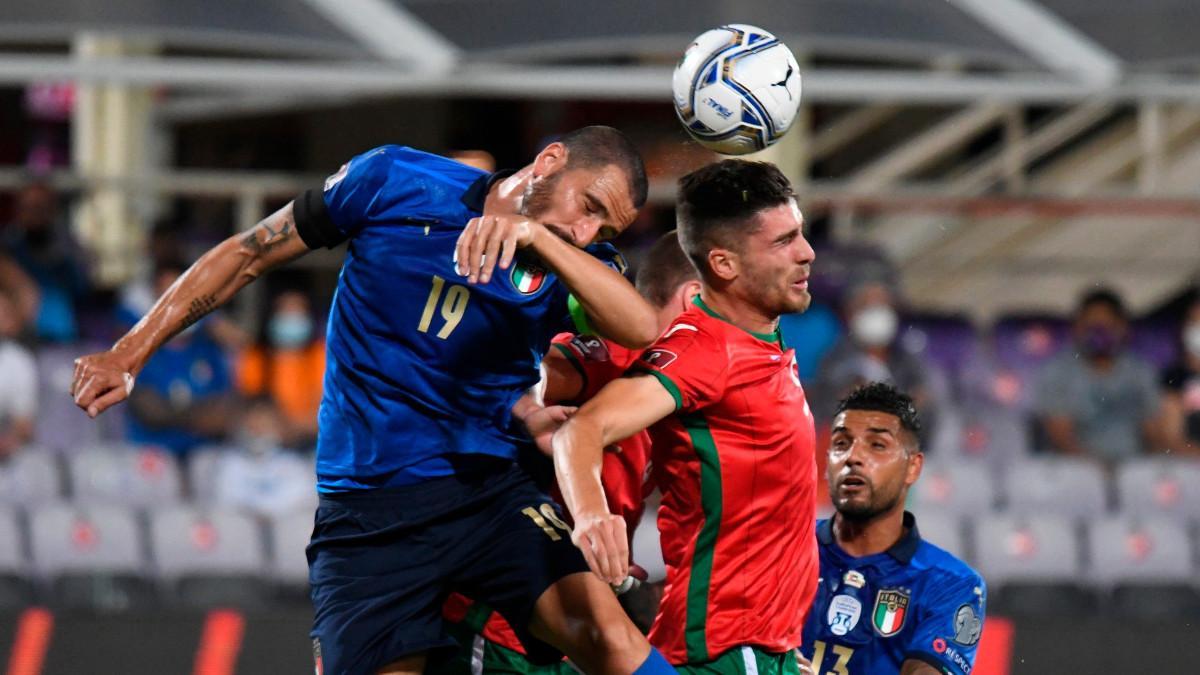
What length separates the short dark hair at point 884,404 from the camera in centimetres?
454

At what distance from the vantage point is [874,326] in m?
8.88

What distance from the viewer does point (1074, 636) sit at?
715 centimetres

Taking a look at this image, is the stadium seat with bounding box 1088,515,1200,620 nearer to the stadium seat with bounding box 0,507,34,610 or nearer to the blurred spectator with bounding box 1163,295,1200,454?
the blurred spectator with bounding box 1163,295,1200,454

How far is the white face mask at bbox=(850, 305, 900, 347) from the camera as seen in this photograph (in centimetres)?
881

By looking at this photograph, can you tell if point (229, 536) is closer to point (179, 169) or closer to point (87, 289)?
point (87, 289)

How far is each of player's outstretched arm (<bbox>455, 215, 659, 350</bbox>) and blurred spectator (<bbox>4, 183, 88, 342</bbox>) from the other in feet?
21.3

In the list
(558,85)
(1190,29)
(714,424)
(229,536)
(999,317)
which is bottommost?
(229,536)

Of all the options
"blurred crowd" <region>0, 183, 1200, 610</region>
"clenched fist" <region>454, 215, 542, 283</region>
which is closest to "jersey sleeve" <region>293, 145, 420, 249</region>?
"clenched fist" <region>454, 215, 542, 283</region>

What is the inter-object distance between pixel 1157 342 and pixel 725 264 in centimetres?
685

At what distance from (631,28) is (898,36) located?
53.3 inches

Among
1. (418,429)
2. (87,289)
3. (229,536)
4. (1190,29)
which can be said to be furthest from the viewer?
(87,289)

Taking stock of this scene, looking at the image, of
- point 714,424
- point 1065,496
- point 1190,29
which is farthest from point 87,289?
point 714,424

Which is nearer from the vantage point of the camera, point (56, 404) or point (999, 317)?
point (56, 404)

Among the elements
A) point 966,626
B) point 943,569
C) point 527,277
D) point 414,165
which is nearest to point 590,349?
point 527,277
